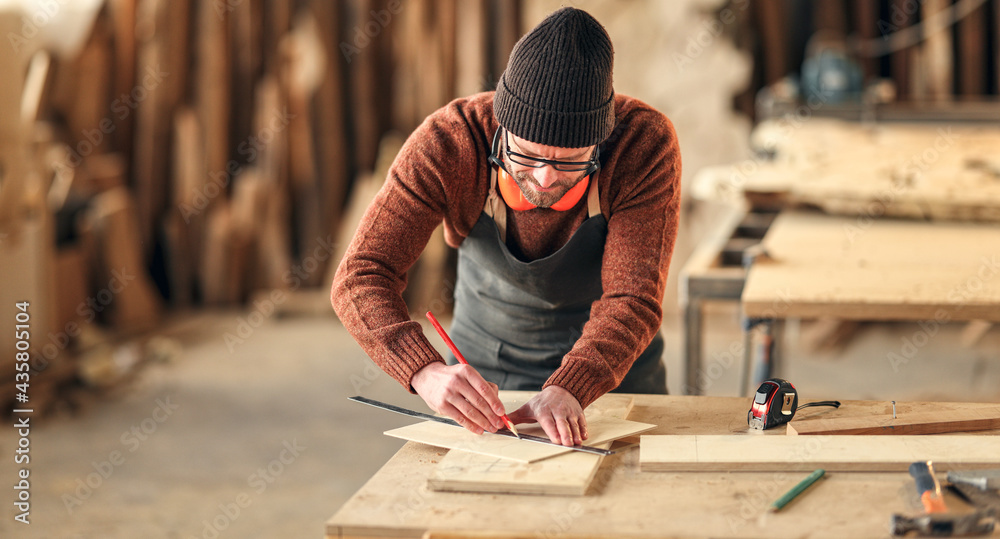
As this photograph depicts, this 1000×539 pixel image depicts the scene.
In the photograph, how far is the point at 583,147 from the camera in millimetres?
1897

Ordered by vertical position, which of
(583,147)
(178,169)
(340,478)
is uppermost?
(583,147)

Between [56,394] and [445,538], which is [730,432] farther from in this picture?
[56,394]

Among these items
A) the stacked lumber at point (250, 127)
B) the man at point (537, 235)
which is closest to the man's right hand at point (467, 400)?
the man at point (537, 235)

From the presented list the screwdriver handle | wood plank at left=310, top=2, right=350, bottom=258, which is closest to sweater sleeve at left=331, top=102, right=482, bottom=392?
the screwdriver handle

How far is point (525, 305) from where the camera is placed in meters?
2.36

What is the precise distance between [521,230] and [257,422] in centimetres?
276

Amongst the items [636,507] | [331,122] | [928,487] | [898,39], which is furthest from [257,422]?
[898,39]

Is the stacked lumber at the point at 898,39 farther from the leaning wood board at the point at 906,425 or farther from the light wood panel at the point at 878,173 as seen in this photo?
the leaning wood board at the point at 906,425

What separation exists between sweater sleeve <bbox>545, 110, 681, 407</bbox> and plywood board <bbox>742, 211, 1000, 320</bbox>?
24.5 inches

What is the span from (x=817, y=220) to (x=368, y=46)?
141 inches

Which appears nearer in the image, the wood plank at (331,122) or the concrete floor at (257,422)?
the concrete floor at (257,422)

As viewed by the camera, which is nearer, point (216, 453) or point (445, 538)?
point (445, 538)

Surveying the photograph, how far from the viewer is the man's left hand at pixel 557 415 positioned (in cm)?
171

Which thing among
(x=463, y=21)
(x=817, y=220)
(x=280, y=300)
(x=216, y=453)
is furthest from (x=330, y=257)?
(x=817, y=220)
